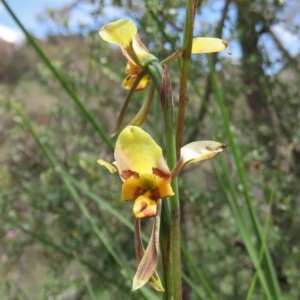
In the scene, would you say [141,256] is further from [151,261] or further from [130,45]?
[130,45]

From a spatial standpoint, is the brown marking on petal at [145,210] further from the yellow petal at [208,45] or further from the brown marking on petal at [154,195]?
the yellow petal at [208,45]

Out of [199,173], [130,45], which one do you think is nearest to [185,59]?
[130,45]

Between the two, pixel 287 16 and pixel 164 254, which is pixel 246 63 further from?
pixel 164 254

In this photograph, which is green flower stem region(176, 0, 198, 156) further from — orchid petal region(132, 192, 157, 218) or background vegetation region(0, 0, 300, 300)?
background vegetation region(0, 0, 300, 300)

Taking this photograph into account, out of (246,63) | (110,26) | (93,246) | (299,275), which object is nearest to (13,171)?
(93,246)

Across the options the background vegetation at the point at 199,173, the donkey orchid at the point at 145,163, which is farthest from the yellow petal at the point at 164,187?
the background vegetation at the point at 199,173
